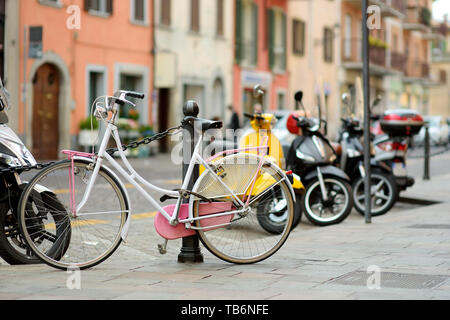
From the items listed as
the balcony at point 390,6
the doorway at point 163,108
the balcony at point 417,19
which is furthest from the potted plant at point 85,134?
the balcony at point 417,19

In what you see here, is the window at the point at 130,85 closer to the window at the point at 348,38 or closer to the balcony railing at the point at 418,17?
the window at the point at 348,38

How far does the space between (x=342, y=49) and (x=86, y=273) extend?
39.3 metres

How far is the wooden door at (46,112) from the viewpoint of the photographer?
22734 millimetres

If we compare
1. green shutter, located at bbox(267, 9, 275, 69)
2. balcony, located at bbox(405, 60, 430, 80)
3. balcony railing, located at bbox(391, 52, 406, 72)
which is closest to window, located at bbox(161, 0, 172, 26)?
green shutter, located at bbox(267, 9, 275, 69)

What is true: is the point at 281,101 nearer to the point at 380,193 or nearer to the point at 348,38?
the point at 348,38

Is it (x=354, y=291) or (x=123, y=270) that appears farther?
(x=123, y=270)

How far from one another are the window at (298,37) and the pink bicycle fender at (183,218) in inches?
1290

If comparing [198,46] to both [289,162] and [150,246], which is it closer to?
[289,162]

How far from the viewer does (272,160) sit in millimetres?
8484

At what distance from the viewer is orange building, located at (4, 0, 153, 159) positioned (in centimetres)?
2134

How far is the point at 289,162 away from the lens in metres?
9.99

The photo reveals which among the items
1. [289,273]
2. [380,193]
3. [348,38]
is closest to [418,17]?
[348,38]

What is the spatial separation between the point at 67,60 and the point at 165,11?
572cm

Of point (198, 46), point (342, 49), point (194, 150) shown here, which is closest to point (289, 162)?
point (194, 150)
